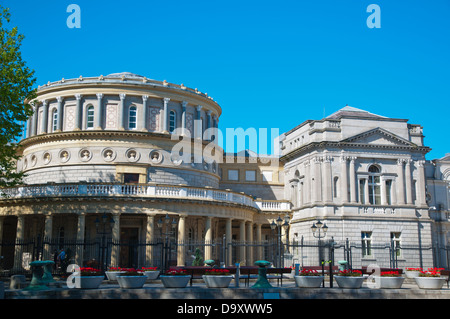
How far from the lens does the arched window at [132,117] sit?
149ft

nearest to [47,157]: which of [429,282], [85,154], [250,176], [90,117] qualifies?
[85,154]

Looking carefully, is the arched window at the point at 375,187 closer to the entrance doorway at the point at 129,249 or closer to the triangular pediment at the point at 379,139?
the triangular pediment at the point at 379,139

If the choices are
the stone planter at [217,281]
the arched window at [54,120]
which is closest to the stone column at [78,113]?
the arched window at [54,120]

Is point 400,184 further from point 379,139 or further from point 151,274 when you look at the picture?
point 151,274

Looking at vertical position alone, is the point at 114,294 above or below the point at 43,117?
→ below

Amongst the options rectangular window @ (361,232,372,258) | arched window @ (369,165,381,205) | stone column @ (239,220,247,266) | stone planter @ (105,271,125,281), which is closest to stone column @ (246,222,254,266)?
stone column @ (239,220,247,266)

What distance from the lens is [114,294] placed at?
20922mm

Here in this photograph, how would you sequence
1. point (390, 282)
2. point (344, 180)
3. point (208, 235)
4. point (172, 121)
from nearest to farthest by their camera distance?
point (390, 282) → point (208, 235) → point (344, 180) → point (172, 121)

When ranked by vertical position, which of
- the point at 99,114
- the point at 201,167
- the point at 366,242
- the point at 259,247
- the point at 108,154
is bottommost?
the point at 259,247

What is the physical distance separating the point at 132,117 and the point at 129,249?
11.5 metres

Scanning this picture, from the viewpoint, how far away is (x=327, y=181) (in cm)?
4444
